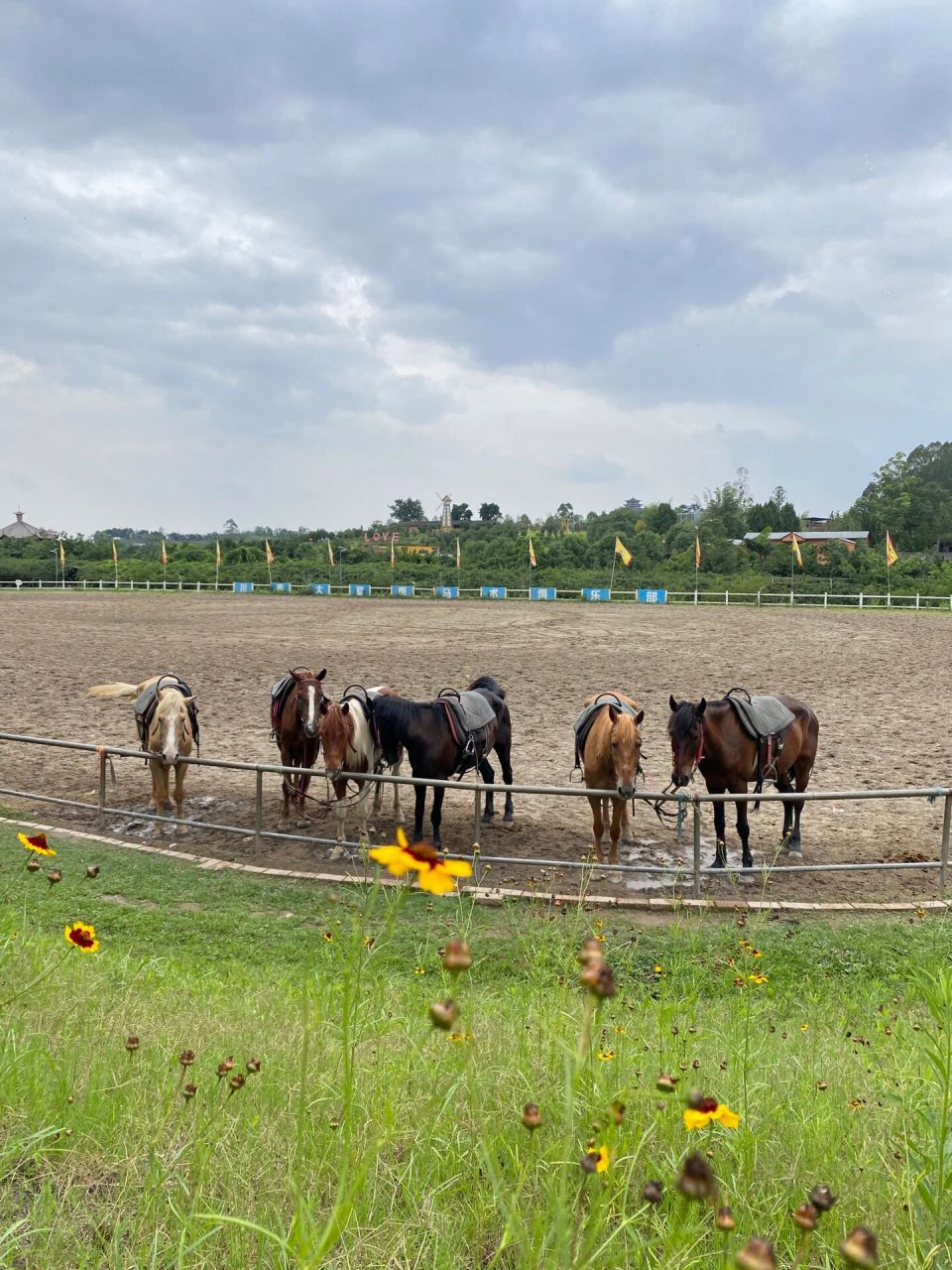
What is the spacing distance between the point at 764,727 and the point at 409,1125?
6.31 meters

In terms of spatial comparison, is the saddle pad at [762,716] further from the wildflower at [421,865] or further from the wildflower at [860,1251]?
the wildflower at [860,1251]

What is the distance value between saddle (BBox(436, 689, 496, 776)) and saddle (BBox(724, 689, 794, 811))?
238 cm

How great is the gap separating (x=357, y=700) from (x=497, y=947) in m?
3.42

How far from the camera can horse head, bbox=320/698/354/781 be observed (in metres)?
7.88

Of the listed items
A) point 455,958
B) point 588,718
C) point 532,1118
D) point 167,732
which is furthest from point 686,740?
point 455,958

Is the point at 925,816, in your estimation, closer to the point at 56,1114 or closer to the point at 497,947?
the point at 497,947

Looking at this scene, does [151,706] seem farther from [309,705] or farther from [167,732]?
[309,705]

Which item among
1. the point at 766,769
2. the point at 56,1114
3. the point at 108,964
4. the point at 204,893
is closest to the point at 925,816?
the point at 766,769

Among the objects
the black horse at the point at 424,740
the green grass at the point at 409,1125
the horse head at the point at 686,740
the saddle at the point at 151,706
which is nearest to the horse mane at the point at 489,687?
the black horse at the point at 424,740

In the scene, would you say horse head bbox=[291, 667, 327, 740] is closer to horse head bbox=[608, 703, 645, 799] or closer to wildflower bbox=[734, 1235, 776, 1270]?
horse head bbox=[608, 703, 645, 799]

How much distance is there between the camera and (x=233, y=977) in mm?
4559

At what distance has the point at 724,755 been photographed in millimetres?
7660

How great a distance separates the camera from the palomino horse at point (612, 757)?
7.35 meters

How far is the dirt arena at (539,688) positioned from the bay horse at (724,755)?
1.30ft
